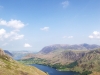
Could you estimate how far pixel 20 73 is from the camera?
187 meters

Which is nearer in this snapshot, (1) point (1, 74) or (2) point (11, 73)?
(1) point (1, 74)

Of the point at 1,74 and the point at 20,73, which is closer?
the point at 1,74

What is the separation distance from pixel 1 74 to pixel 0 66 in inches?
1163

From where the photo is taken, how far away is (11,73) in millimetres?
178500

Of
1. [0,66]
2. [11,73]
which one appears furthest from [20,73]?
[0,66]

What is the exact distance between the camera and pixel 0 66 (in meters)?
189

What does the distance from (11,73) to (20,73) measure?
12290 mm

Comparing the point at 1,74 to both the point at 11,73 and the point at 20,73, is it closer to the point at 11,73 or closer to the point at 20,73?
the point at 11,73

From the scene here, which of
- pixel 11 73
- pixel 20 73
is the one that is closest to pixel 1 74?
pixel 11 73

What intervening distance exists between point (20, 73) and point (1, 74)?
30.0 meters

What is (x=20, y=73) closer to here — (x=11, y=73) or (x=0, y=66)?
(x=11, y=73)
